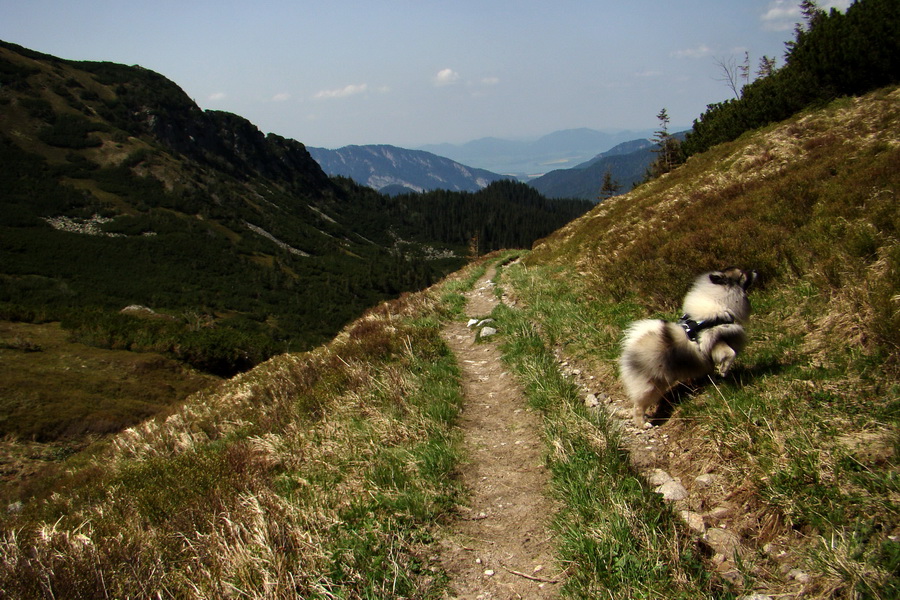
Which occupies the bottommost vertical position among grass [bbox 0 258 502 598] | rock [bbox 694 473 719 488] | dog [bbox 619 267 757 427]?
rock [bbox 694 473 719 488]

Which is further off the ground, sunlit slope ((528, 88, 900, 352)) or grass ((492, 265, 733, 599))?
sunlit slope ((528, 88, 900, 352))

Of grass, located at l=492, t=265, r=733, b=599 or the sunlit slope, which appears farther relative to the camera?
the sunlit slope

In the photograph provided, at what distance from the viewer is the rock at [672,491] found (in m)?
3.76

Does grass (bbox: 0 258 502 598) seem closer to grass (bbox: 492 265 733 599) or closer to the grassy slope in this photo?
grass (bbox: 492 265 733 599)

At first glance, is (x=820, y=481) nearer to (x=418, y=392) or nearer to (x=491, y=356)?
(x=418, y=392)

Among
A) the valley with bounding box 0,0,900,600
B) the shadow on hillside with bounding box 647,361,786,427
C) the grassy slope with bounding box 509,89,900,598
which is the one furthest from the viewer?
the shadow on hillside with bounding box 647,361,786,427

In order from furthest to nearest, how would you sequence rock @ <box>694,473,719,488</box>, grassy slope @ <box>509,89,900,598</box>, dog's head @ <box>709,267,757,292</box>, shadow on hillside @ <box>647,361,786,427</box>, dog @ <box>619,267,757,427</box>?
dog's head @ <box>709,267,757,292</box> → dog @ <box>619,267,757,427</box> → shadow on hillside @ <box>647,361,786,427</box> → rock @ <box>694,473,719,488</box> → grassy slope @ <box>509,89,900,598</box>

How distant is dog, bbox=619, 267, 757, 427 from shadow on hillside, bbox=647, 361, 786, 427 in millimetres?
109

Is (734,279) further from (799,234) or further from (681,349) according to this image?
(799,234)

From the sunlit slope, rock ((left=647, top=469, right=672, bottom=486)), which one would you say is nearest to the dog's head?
the sunlit slope

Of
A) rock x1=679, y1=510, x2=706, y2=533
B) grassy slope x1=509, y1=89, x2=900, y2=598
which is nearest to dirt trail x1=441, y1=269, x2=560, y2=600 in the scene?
grassy slope x1=509, y1=89, x2=900, y2=598

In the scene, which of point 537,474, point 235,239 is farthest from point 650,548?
point 235,239

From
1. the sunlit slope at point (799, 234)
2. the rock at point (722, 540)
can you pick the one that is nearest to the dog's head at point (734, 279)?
the sunlit slope at point (799, 234)

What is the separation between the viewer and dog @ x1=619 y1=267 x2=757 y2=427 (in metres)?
4.87
